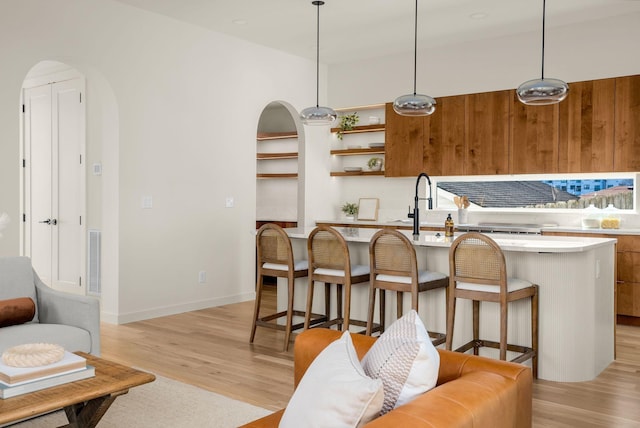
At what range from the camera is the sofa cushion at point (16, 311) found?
3406mm

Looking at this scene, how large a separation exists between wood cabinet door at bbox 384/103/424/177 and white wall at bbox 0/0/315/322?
1636mm

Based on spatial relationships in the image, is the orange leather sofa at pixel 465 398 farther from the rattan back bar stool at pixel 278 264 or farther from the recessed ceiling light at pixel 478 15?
the recessed ceiling light at pixel 478 15

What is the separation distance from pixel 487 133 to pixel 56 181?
193 inches

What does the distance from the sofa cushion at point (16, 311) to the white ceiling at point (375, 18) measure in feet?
10.6

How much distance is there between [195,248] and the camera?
643 centimetres

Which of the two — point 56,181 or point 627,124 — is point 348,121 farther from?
point 56,181

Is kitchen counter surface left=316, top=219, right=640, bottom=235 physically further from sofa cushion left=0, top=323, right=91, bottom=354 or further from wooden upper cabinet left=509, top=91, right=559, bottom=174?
sofa cushion left=0, top=323, right=91, bottom=354

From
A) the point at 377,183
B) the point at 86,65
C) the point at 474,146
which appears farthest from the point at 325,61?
the point at 86,65

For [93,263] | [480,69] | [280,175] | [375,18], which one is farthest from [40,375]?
[280,175]

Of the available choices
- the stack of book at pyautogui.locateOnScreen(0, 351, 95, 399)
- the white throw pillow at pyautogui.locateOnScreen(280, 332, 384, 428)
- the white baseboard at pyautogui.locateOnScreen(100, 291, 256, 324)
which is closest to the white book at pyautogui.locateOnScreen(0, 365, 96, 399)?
the stack of book at pyautogui.locateOnScreen(0, 351, 95, 399)

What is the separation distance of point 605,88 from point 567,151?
0.71 metres

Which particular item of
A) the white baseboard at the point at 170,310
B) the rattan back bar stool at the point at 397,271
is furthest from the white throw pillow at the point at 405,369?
the white baseboard at the point at 170,310

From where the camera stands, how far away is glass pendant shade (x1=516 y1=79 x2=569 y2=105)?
4.09 metres

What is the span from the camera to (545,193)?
6.89 metres
